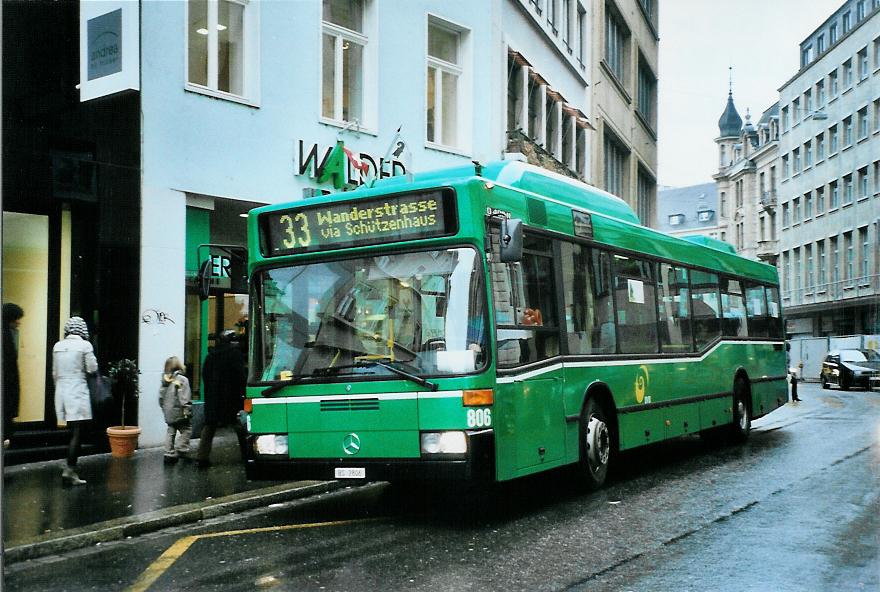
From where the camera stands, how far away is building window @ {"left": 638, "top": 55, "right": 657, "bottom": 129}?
43.0 m

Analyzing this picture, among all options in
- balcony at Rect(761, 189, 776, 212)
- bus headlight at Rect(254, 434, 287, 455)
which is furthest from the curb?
balcony at Rect(761, 189, 776, 212)

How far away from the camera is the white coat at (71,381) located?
426 inches

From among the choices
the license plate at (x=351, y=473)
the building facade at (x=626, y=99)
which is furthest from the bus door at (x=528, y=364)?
the building facade at (x=626, y=99)

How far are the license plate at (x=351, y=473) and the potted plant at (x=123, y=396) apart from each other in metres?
5.84

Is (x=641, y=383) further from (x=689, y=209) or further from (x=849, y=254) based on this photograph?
(x=689, y=209)

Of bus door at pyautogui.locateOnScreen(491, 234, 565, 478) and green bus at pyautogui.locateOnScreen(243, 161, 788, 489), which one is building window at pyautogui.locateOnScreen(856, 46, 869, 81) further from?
bus door at pyautogui.locateOnScreen(491, 234, 565, 478)

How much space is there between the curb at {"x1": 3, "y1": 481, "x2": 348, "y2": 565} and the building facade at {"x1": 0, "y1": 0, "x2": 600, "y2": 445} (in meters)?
4.30

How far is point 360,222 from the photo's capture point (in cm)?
891

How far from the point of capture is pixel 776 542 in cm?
758

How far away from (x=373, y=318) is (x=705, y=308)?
23.8 ft

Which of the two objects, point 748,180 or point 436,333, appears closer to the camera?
point 436,333

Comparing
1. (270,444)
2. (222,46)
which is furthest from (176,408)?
(222,46)

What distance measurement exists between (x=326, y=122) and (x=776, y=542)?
12.1 m

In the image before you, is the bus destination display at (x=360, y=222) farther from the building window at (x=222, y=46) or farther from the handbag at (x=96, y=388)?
the building window at (x=222, y=46)
